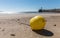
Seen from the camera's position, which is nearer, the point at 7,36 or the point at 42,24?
the point at 7,36

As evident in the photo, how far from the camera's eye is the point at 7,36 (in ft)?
20.2

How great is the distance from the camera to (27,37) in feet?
19.7

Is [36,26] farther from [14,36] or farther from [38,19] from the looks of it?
[14,36]

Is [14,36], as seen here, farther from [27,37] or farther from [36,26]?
[36,26]

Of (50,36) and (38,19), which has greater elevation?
(38,19)

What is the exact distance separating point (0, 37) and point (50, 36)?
206 cm

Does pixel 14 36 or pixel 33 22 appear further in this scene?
pixel 33 22

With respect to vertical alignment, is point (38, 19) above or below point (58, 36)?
above

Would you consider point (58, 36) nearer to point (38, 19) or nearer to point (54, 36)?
point (54, 36)

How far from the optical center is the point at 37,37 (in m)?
6.06

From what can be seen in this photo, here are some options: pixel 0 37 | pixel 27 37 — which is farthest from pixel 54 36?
pixel 0 37


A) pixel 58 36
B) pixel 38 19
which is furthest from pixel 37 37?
pixel 38 19

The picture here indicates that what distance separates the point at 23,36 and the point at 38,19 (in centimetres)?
139

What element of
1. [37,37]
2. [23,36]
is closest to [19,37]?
[23,36]
